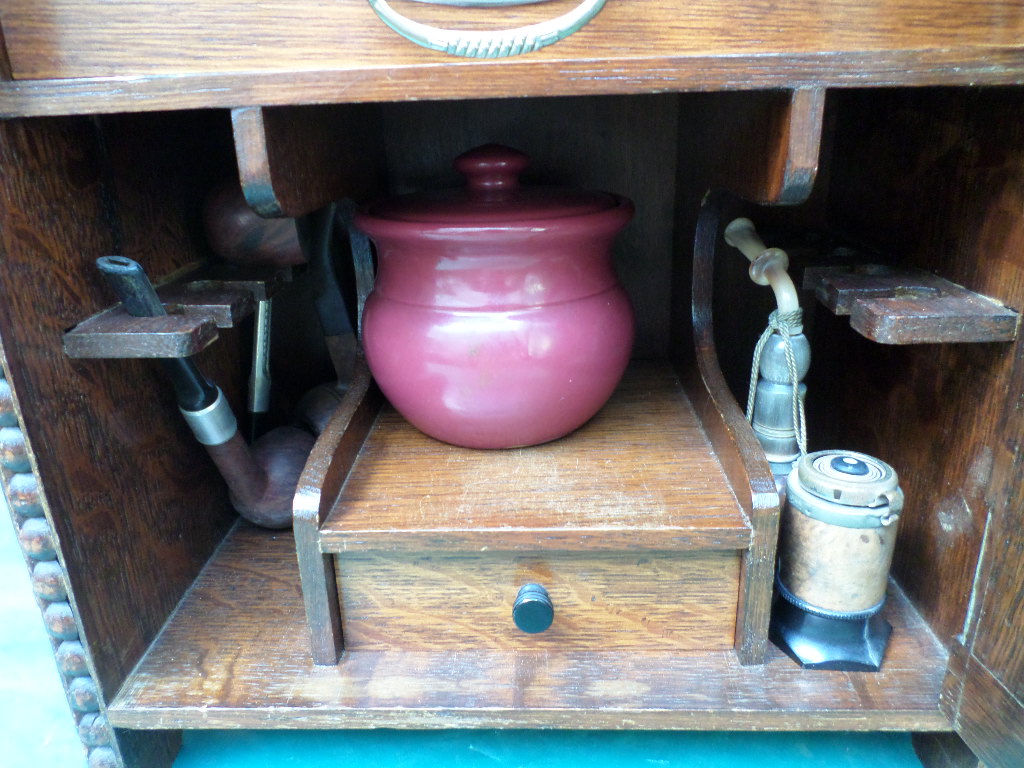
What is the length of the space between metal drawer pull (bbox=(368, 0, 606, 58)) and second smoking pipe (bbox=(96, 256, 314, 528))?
0.91 feet

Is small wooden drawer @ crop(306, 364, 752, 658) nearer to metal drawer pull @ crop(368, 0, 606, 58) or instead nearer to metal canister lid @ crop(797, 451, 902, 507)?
metal canister lid @ crop(797, 451, 902, 507)

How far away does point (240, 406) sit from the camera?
2.78 feet

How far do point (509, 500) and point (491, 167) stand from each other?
31cm

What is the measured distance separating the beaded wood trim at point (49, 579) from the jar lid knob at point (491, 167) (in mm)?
402

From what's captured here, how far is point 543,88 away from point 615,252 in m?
0.48

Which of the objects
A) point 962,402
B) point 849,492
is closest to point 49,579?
point 849,492

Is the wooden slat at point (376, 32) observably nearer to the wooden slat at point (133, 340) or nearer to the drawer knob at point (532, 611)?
the wooden slat at point (133, 340)

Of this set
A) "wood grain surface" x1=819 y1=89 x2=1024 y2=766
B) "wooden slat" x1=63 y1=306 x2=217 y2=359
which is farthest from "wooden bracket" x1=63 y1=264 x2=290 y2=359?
"wood grain surface" x1=819 y1=89 x2=1024 y2=766

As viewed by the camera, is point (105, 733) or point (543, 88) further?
point (105, 733)

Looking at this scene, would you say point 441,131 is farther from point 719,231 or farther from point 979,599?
point 979,599

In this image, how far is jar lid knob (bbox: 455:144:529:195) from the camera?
0.66m

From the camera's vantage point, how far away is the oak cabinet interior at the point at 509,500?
0.52 m

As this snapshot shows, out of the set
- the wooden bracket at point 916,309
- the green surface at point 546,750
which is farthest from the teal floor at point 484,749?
the wooden bracket at point 916,309

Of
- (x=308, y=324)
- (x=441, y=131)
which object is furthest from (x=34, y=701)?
(x=441, y=131)
